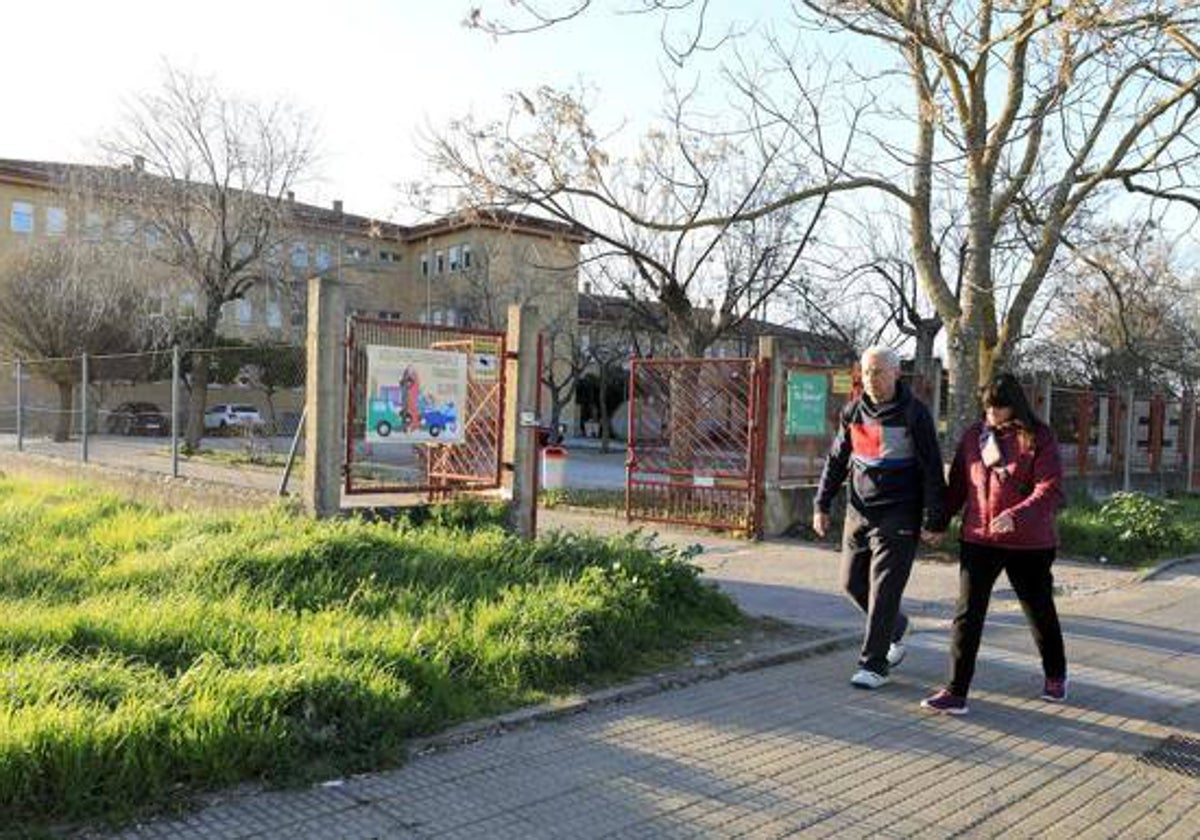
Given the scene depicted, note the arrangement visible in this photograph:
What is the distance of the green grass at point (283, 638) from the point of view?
13.2 ft

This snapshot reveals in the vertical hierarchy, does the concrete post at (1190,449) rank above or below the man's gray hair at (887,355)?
below

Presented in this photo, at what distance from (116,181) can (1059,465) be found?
23.2 m

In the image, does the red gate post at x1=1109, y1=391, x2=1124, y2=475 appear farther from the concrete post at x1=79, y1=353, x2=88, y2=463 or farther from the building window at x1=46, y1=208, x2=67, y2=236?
the building window at x1=46, y1=208, x2=67, y2=236

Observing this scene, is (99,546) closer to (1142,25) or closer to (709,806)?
(709,806)

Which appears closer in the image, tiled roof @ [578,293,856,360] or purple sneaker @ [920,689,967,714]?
purple sneaker @ [920,689,967,714]

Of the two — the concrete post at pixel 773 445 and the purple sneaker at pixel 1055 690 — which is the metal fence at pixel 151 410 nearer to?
the concrete post at pixel 773 445

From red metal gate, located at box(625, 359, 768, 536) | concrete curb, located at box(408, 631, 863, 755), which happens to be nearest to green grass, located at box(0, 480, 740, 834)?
concrete curb, located at box(408, 631, 863, 755)

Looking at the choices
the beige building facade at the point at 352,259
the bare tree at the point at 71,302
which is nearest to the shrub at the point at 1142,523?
the beige building facade at the point at 352,259

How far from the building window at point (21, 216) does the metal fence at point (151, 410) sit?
30823mm

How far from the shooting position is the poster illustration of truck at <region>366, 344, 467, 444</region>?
9156 mm

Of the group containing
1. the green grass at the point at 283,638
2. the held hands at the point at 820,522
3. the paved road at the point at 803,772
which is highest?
the held hands at the point at 820,522

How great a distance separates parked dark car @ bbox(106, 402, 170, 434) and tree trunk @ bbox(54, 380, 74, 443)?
2.30 feet

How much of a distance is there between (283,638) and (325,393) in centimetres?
353

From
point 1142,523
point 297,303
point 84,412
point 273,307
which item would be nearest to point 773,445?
point 1142,523
